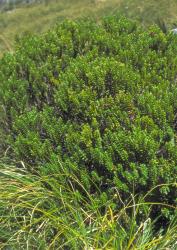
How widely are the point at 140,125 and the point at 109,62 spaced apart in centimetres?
116

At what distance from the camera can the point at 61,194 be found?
6.02 m

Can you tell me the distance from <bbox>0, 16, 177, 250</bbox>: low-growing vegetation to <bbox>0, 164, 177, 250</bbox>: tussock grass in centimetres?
2

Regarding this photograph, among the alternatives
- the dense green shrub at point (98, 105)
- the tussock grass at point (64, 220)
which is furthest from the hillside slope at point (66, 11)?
the tussock grass at point (64, 220)

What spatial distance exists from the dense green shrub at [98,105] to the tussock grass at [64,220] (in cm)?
28

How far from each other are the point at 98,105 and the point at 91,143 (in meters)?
0.55

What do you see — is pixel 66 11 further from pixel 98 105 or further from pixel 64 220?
pixel 64 220

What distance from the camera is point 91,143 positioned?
265 inches

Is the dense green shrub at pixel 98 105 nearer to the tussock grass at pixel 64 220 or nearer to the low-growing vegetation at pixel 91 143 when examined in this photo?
the low-growing vegetation at pixel 91 143

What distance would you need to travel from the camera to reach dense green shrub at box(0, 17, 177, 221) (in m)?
6.48

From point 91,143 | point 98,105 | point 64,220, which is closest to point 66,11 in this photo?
point 98,105

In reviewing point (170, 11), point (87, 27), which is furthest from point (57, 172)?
point (170, 11)

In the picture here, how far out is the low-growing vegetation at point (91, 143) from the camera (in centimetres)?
595

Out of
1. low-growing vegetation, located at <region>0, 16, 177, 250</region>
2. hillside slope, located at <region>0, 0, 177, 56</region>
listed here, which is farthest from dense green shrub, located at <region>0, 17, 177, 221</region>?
hillside slope, located at <region>0, 0, 177, 56</region>

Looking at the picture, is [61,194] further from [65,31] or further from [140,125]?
[65,31]
